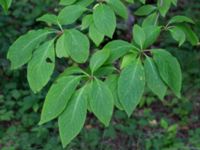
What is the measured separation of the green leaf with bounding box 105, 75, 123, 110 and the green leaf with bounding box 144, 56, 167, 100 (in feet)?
0.32

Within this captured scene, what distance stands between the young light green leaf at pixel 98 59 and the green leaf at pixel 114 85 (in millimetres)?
53

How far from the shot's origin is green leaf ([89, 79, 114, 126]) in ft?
3.60

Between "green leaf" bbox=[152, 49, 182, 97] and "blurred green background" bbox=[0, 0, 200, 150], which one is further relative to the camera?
"blurred green background" bbox=[0, 0, 200, 150]

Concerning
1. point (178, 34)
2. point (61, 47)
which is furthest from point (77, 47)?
point (178, 34)

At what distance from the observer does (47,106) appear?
1127 mm

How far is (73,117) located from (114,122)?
3.08m

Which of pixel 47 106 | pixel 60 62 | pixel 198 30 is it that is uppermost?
pixel 47 106

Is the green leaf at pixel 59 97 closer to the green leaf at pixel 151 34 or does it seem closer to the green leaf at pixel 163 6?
the green leaf at pixel 151 34

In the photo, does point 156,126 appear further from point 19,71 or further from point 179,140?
point 19,71

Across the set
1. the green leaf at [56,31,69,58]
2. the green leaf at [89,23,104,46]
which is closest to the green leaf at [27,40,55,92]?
the green leaf at [56,31,69,58]

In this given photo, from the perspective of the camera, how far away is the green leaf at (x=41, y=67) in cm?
117

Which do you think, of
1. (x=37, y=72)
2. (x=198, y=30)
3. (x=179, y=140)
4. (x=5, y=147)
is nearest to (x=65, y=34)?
(x=37, y=72)

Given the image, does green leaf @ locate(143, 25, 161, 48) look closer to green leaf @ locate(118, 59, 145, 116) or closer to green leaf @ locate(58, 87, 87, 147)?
green leaf @ locate(118, 59, 145, 116)

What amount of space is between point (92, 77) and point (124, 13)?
27 cm
